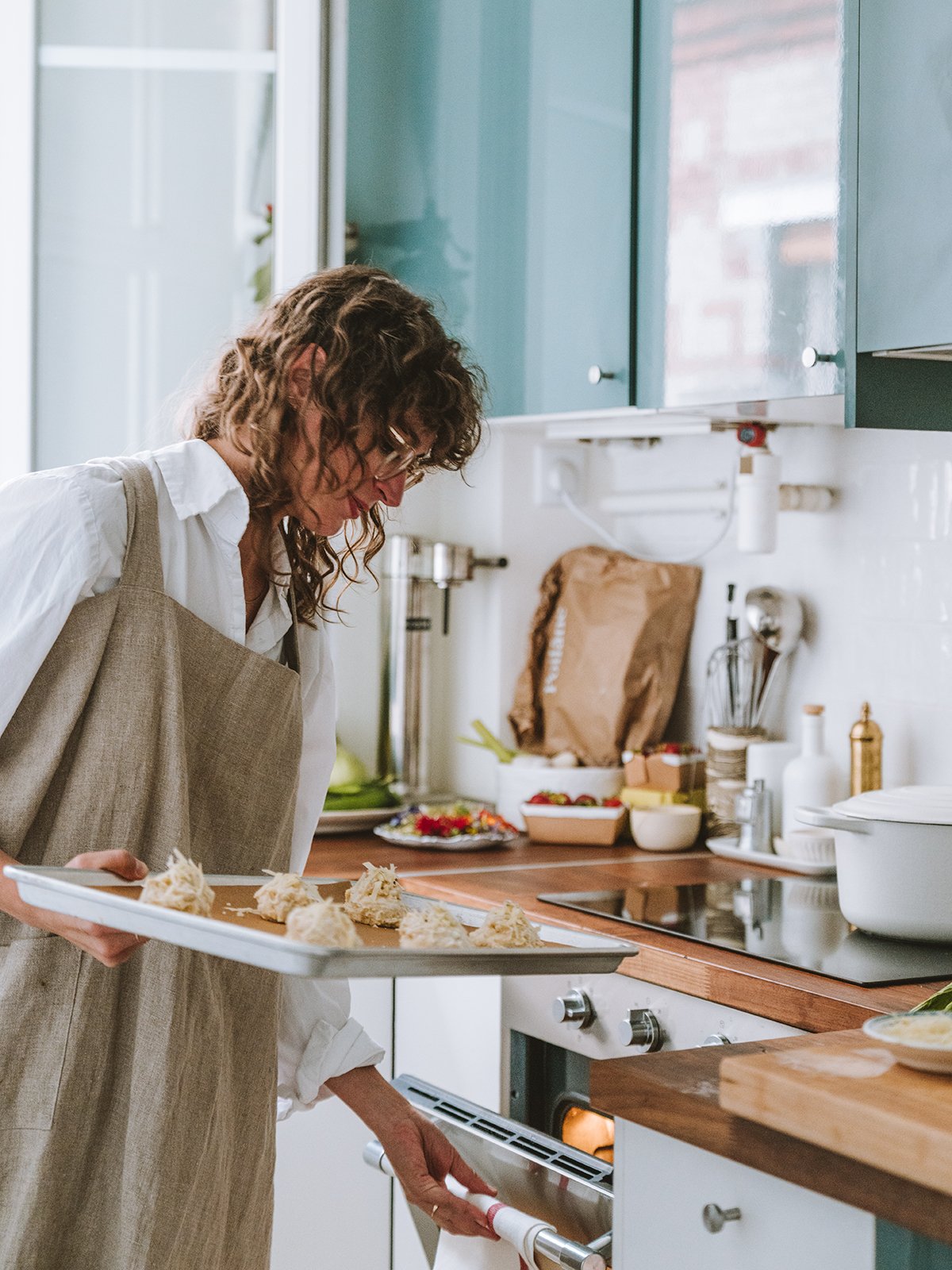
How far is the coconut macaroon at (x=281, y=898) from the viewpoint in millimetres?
1122

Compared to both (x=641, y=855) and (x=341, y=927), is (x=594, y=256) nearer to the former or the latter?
(x=641, y=855)

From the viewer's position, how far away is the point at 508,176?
2.45 metres

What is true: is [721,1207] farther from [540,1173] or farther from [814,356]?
[814,356]

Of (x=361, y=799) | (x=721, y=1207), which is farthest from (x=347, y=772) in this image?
(x=721, y=1207)

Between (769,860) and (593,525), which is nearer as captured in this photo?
(769,860)

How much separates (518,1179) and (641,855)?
2.72 ft

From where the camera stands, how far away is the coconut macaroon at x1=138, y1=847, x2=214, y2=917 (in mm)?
1035

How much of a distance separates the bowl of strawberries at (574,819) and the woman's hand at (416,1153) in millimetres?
996

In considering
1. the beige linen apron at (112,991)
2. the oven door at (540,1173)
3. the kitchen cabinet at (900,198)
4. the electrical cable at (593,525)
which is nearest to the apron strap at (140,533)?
the beige linen apron at (112,991)

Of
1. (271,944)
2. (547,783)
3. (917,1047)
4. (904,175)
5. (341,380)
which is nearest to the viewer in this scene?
(271,944)

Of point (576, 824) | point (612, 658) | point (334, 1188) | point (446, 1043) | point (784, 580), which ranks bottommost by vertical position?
point (334, 1188)

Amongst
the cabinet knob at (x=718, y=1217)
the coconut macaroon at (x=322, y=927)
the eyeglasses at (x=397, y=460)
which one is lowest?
the cabinet knob at (x=718, y=1217)

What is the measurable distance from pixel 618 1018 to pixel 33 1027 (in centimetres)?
74

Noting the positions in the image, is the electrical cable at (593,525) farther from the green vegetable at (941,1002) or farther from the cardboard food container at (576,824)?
the green vegetable at (941,1002)
